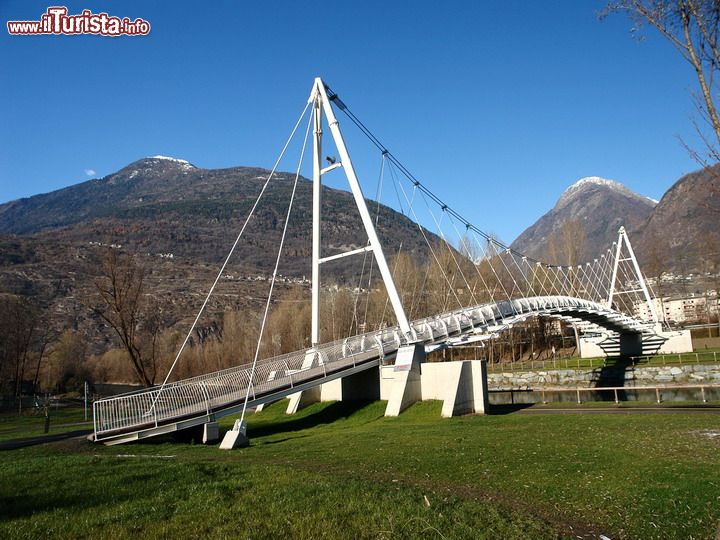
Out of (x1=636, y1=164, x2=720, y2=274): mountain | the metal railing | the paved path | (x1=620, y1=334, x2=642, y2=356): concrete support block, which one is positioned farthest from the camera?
(x1=620, y1=334, x2=642, y2=356): concrete support block

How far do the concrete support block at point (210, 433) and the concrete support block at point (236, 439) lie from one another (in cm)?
216

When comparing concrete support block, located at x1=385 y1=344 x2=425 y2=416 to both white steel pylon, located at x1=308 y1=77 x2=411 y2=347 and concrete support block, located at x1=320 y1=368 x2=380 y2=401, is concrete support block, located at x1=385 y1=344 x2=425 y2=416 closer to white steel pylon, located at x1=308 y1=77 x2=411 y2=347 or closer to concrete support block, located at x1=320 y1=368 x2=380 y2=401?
white steel pylon, located at x1=308 y1=77 x2=411 y2=347

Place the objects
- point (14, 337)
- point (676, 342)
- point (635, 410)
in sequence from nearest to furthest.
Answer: point (635, 410) → point (676, 342) → point (14, 337)

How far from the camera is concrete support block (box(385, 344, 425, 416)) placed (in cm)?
2286

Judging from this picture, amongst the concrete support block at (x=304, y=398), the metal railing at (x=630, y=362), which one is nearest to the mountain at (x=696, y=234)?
the metal railing at (x=630, y=362)

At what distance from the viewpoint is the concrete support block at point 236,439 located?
53.3 ft

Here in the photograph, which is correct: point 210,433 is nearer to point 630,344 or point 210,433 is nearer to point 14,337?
point 14,337

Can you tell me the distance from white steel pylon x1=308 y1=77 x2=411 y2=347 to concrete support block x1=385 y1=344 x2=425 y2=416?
4.76 ft

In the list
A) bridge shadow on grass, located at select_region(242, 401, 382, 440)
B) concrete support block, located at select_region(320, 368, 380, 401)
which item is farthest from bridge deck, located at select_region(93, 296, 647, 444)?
bridge shadow on grass, located at select_region(242, 401, 382, 440)

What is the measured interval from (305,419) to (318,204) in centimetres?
971

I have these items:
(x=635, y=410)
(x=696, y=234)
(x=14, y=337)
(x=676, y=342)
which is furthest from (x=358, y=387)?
(x=696, y=234)

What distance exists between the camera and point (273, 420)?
2558 centimetres

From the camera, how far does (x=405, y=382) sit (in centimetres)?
2303

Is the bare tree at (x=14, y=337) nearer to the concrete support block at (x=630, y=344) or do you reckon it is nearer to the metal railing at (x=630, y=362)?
the metal railing at (x=630, y=362)
